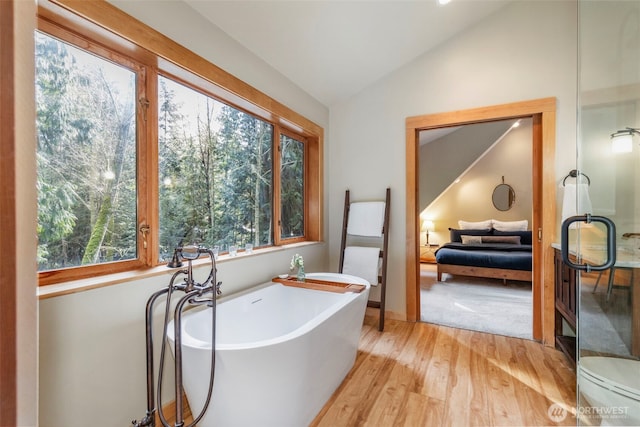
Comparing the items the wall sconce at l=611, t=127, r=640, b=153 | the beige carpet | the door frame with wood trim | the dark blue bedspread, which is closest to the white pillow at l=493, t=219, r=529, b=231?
the dark blue bedspread

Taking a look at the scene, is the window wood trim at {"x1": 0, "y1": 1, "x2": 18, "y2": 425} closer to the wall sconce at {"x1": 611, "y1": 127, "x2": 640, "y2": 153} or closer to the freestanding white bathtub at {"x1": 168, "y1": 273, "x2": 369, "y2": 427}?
the freestanding white bathtub at {"x1": 168, "y1": 273, "x2": 369, "y2": 427}

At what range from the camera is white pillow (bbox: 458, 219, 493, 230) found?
237 inches

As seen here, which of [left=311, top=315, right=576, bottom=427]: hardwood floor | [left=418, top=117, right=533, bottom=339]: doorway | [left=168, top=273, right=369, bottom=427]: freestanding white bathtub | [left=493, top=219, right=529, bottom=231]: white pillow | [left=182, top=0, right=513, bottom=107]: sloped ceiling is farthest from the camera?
[left=493, top=219, right=529, bottom=231]: white pillow

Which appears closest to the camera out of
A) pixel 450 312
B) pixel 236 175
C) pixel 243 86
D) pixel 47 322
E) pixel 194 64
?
pixel 47 322

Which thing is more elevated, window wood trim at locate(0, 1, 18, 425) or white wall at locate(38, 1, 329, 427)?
window wood trim at locate(0, 1, 18, 425)

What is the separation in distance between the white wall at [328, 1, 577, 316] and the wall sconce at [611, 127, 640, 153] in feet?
2.48

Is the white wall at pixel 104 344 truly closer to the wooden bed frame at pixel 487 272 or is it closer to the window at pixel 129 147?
the window at pixel 129 147

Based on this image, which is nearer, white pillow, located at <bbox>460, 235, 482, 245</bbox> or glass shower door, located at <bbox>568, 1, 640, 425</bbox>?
glass shower door, located at <bbox>568, 1, 640, 425</bbox>

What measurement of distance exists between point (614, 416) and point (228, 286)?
2.33 m

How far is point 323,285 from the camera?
225 cm

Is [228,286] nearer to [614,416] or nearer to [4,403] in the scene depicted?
[4,403]

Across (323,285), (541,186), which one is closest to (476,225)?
(541,186)

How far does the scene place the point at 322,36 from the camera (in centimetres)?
234

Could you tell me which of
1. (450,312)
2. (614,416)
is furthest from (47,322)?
(450,312)
